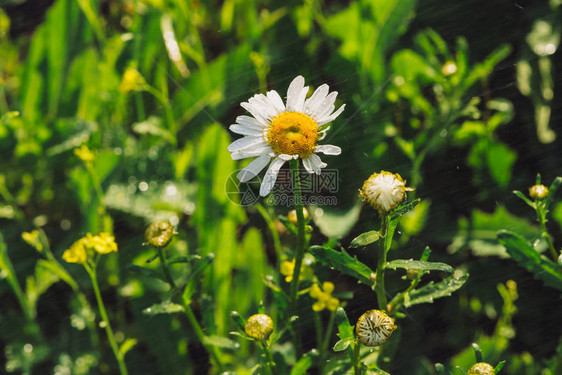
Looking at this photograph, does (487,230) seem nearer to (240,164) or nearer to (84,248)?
(240,164)

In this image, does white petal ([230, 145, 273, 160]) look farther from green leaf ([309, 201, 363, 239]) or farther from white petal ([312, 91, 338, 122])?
green leaf ([309, 201, 363, 239])

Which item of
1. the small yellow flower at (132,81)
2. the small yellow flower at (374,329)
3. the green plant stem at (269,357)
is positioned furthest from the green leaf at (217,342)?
the small yellow flower at (132,81)

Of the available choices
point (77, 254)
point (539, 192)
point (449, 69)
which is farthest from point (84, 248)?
point (449, 69)

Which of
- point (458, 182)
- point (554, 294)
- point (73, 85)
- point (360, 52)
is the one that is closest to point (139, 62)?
point (73, 85)

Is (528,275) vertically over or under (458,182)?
under

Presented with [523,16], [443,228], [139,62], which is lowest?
[443,228]

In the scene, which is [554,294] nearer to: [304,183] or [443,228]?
[443,228]

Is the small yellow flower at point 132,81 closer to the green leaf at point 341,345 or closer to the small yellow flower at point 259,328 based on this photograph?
the small yellow flower at point 259,328
